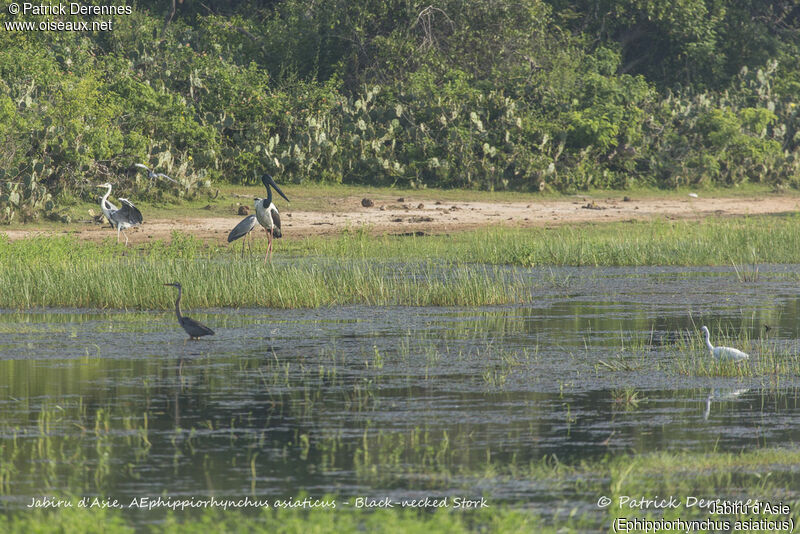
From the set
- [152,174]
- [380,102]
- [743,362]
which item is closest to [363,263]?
[152,174]

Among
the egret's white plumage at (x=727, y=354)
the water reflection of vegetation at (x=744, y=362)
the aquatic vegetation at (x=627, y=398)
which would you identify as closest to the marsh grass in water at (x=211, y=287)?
the water reflection of vegetation at (x=744, y=362)

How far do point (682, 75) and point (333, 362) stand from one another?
84.6 ft

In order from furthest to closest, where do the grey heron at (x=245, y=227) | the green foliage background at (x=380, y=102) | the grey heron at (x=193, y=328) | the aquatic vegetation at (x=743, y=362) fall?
1. the green foliage background at (x=380, y=102)
2. the grey heron at (x=245, y=227)
3. the grey heron at (x=193, y=328)
4. the aquatic vegetation at (x=743, y=362)

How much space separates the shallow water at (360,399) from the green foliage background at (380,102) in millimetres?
9184

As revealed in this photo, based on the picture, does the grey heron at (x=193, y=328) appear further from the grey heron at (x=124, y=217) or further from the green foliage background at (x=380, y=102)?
the green foliage background at (x=380, y=102)

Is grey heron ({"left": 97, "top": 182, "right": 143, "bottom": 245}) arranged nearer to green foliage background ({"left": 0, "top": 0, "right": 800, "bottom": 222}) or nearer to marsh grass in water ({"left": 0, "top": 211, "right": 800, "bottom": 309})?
marsh grass in water ({"left": 0, "top": 211, "right": 800, "bottom": 309})

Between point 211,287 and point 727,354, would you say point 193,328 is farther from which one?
point 727,354

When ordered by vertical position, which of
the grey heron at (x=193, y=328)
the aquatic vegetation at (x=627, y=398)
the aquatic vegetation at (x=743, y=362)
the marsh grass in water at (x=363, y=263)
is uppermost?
the aquatic vegetation at (x=627, y=398)

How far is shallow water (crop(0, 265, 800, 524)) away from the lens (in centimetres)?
732

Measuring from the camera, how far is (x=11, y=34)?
84.7ft

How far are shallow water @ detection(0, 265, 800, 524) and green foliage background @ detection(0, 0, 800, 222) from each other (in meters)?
9.18

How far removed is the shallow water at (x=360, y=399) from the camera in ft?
24.0

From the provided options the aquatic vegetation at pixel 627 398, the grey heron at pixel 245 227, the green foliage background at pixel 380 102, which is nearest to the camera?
the aquatic vegetation at pixel 627 398

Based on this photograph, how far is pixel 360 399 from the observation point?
9438 millimetres
